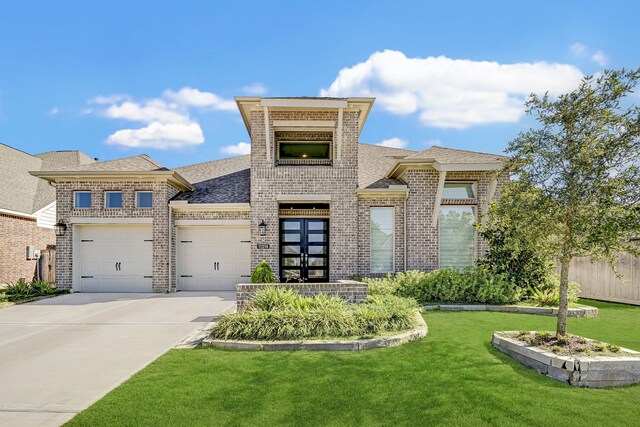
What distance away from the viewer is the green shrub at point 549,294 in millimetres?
10055

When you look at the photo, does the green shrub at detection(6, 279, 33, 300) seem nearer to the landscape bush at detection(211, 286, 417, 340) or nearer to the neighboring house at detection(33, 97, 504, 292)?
the neighboring house at detection(33, 97, 504, 292)

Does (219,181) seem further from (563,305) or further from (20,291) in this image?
(563,305)

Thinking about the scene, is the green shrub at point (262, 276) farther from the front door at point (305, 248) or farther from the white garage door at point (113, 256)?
the white garage door at point (113, 256)

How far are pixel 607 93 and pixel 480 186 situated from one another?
7798mm

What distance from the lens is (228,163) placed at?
59.5ft

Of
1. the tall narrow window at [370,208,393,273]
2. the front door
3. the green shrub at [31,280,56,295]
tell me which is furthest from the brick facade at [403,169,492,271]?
the green shrub at [31,280,56,295]

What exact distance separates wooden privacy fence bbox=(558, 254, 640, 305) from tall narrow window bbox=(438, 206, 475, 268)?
11.3ft

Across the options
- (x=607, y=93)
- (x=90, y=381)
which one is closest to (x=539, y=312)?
(x=607, y=93)

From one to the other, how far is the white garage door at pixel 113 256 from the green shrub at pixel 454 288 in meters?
8.33

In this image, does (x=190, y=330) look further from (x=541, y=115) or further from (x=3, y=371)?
→ (x=541, y=115)

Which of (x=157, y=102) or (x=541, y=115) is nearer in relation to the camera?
(x=541, y=115)

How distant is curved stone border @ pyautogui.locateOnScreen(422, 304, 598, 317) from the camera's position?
30.6 ft

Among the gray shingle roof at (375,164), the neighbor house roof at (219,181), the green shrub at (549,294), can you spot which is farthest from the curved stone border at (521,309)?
the neighbor house roof at (219,181)

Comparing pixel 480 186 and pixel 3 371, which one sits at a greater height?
pixel 480 186
